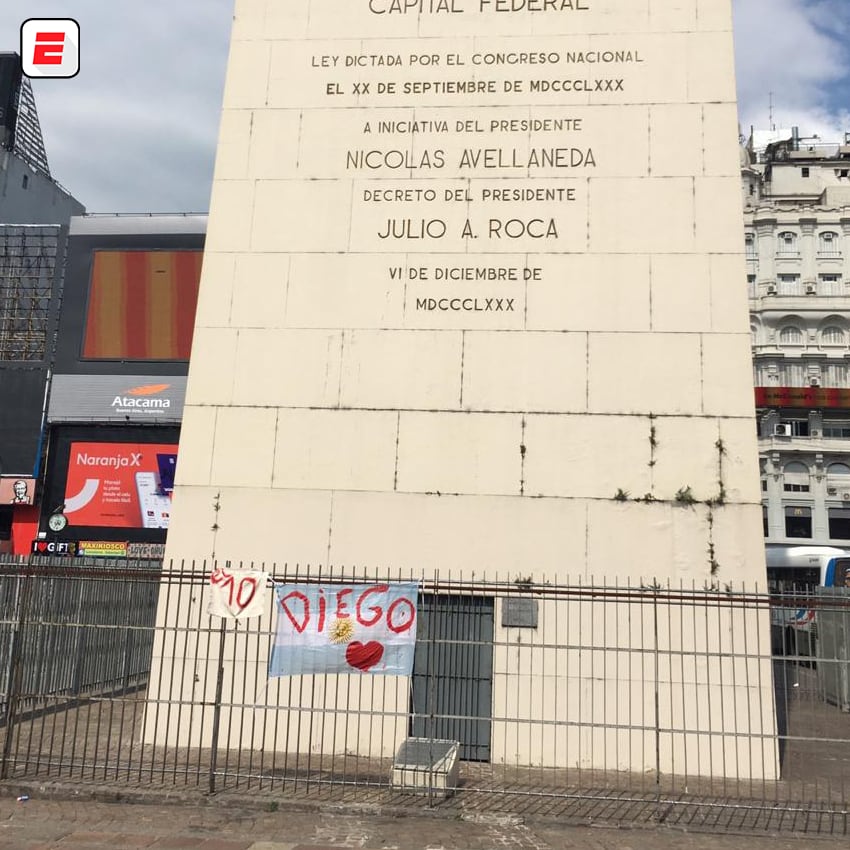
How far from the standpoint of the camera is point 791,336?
193 ft

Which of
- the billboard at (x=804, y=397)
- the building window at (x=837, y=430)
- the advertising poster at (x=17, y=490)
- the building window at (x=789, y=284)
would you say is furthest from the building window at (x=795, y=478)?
the advertising poster at (x=17, y=490)

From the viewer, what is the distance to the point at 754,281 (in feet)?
204

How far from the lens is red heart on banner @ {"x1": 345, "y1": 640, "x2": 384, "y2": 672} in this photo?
9.53 metres

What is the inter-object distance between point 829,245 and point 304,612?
62866 millimetres

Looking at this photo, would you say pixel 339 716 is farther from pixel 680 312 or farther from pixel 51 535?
pixel 51 535

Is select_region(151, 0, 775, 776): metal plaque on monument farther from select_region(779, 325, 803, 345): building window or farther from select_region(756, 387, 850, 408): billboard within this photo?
select_region(779, 325, 803, 345): building window

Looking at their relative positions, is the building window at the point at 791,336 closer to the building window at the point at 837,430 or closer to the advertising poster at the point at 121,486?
the building window at the point at 837,430

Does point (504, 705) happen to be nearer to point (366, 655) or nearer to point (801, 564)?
point (366, 655)

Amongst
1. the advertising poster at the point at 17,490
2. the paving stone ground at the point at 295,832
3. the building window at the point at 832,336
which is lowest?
the paving stone ground at the point at 295,832

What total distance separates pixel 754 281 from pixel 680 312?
55.1m

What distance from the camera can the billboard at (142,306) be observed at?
134 feet

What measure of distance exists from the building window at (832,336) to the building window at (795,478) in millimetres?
10067

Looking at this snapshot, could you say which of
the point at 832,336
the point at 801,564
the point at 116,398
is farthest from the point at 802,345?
the point at 116,398

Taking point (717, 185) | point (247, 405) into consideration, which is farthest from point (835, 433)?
point (247, 405)
